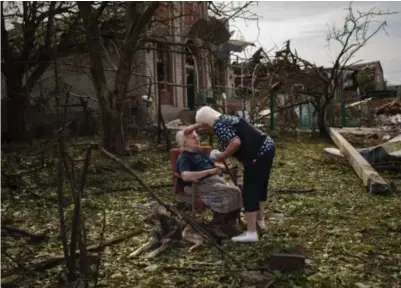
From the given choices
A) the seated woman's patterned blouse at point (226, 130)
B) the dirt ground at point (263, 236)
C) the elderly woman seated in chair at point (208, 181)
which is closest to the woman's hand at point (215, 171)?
the elderly woman seated in chair at point (208, 181)

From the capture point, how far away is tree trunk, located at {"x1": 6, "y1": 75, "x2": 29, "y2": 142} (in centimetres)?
1714

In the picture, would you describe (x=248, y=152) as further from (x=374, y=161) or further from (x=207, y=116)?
(x=374, y=161)

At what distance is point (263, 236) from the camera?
534 cm

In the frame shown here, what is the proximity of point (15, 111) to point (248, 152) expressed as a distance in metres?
14.7

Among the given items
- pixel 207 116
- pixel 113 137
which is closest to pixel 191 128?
pixel 207 116

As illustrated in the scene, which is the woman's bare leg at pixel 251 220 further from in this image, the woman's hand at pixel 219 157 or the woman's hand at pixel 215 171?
the woman's hand at pixel 219 157

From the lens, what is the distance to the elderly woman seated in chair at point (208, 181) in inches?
203

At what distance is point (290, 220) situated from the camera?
608 cm

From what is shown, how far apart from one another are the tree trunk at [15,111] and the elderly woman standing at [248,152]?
1333cm

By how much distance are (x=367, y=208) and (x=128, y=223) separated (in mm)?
3232

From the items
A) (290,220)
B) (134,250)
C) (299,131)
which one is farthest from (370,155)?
(299,131)

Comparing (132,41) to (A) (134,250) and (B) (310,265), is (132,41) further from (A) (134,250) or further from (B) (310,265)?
(B) (310,265)

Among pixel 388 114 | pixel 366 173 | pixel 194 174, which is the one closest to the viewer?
pixel 194 174

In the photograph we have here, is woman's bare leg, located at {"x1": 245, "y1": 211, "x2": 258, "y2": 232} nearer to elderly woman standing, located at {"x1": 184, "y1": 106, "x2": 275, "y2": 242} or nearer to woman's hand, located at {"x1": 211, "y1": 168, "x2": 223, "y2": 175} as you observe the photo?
elderly woman standing, located at {"x1": 184, "y1": 106, "x2": 275, "y2": 242}
